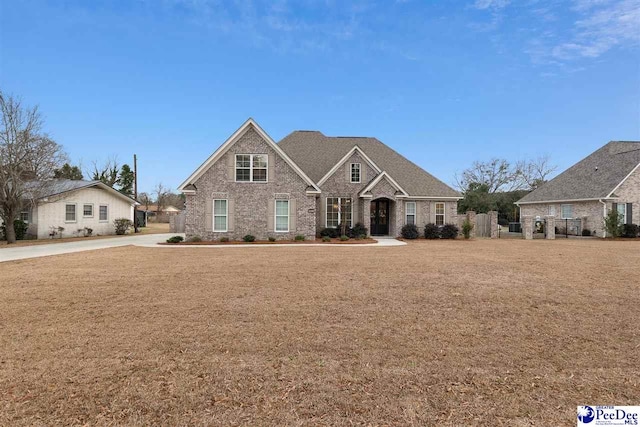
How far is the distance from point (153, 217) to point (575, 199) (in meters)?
63.5

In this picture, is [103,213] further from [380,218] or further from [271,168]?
[380,218]

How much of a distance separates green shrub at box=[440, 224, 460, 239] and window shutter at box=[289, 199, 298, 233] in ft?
34.0

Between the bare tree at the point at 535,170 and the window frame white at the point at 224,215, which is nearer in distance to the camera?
the window frame white at the point at 224,215

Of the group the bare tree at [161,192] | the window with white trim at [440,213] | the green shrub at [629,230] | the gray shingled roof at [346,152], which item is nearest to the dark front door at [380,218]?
the gray shingled roof at [346,152]

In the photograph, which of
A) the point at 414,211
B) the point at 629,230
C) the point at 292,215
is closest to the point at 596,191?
the point at 629,230

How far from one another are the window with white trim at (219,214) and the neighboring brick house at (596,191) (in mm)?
27157

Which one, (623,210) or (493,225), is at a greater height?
(623,210)

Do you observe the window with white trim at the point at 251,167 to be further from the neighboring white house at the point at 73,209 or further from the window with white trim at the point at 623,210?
the window with white trim at the point at 623,210

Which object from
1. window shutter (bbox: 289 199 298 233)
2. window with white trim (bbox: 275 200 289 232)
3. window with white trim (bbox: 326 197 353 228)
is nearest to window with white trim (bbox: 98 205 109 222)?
window with white trim (bbox: 275 200 289 232)

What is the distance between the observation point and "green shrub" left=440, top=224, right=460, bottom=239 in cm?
2169

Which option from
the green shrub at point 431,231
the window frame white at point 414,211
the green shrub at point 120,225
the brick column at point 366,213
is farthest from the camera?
the green shrub at point 120,225

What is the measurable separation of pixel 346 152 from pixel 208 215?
447 inches

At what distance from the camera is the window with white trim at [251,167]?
62.0 feet

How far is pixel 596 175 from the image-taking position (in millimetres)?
26672
